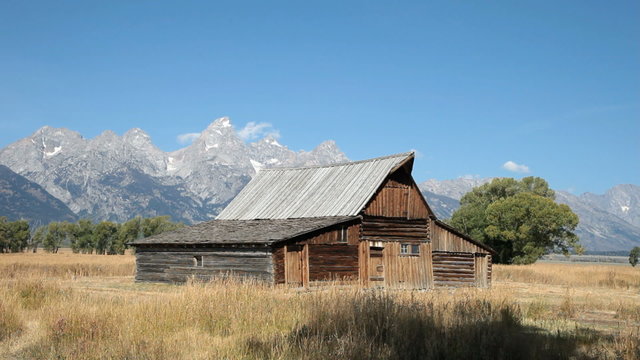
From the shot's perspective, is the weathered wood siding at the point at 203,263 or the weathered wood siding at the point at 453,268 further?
the weathered wood siding at the point at 453,268

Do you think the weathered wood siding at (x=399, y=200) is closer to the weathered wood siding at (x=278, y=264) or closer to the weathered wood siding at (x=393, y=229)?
the weathered wood siding at (x=393, y=229)

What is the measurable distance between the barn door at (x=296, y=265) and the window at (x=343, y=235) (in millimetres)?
2219

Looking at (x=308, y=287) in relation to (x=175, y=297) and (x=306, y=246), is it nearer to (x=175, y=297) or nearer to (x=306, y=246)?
(x=306, y=246)

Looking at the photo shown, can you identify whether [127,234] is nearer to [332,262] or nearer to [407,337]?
[332,262]

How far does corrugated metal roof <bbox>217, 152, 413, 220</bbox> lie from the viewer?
36.0m

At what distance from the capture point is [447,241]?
38281mm

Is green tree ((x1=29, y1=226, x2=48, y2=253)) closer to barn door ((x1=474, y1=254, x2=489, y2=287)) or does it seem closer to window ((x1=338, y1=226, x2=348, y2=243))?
barn door ((x1=474, y1=254, x2=489, y2=287))

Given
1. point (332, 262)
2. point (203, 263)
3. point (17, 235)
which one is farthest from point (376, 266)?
point (17, 235)

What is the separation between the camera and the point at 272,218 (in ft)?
126

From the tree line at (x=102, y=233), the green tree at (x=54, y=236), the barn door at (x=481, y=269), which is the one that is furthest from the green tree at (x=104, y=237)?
the barn door at (x=481, y=269)

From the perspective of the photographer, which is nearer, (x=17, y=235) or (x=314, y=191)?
(x=314, y=191)

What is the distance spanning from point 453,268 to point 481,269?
7.28 feet

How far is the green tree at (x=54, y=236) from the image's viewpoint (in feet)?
408

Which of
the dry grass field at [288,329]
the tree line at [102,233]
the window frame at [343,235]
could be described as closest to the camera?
the dry grass field at [288,329]
